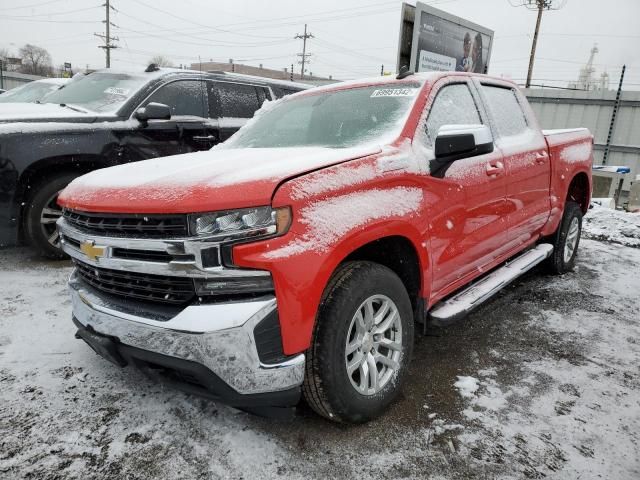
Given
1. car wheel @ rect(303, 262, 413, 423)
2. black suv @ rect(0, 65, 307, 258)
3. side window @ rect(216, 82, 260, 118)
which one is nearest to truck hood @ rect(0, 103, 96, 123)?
black suv @ rect(0, 65, 307, 258)

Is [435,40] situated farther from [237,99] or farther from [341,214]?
[341,214]

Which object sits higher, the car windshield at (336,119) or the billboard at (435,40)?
the billboard at (435,40)

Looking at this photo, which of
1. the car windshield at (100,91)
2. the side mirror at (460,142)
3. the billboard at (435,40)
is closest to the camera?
the side mirror at (460,142)

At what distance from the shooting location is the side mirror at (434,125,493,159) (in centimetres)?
243

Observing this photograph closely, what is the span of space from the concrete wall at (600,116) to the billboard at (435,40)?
7193 millimetres

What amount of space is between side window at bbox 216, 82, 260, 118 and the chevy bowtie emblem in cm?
371

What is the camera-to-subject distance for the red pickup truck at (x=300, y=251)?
72.1 inches

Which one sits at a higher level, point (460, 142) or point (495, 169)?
point (460, 142)

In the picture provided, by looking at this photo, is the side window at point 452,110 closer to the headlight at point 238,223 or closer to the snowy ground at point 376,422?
the headlight at point 238,223

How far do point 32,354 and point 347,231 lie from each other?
221 centimetres

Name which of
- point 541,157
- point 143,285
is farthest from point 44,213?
point 541,157

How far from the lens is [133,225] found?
1974 mm

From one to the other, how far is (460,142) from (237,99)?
13.0ft

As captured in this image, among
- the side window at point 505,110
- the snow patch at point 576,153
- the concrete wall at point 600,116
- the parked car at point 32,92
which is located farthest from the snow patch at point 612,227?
the concrete wall at point 600,116
